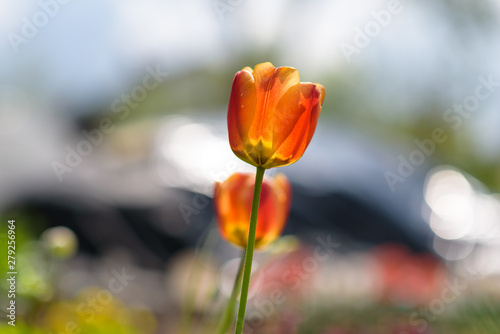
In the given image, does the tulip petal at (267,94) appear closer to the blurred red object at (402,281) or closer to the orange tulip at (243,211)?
the orange tulip at (243,211)

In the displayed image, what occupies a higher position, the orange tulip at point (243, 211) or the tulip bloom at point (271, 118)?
the tulip bloom at point (271, 118)

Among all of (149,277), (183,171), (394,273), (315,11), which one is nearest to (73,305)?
(394,273)

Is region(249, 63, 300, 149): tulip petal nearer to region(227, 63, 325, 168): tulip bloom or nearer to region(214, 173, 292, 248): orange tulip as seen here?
region(227, 63, 325, 168): tulip bloom

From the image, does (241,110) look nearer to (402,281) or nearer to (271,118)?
(271,118)

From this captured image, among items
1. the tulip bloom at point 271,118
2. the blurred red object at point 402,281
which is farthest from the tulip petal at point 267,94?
the blurred red object at point 402,281

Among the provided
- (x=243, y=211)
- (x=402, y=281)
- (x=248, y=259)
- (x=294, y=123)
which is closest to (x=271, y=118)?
(x=294, y=123)

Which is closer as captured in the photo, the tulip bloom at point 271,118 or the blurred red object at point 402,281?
the tulip bloom at point 271,118
